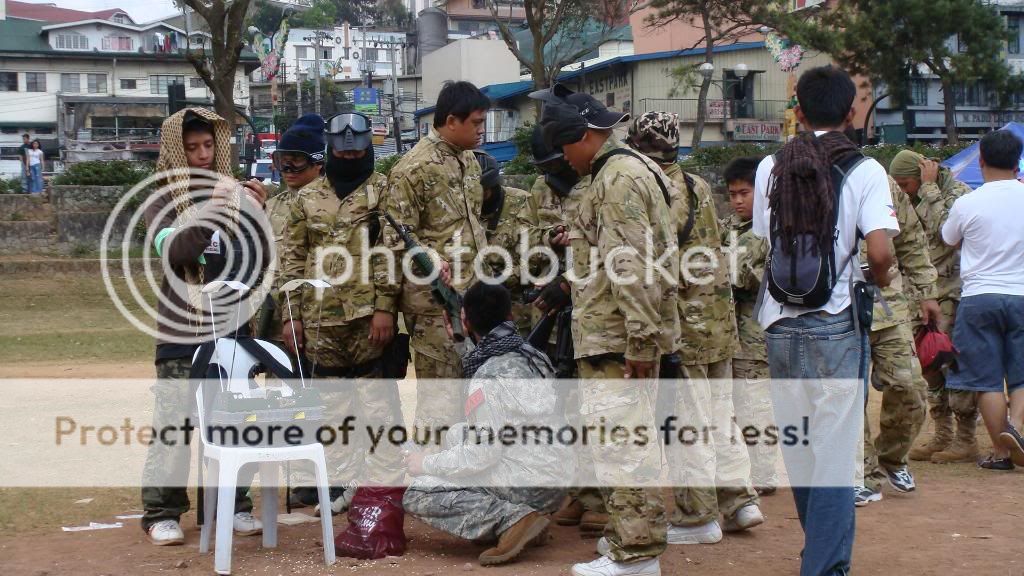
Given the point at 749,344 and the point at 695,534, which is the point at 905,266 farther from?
the point at 695,534

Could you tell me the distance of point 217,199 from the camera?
585 centimetres

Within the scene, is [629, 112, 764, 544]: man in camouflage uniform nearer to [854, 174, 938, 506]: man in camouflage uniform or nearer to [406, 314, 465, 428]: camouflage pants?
[854, 174, 938, 506]: man in camouflage uniform

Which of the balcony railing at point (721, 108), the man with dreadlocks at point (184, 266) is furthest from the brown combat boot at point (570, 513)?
the balcony railing at point (721, 108)

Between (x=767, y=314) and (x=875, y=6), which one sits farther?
(x=875, y=6)

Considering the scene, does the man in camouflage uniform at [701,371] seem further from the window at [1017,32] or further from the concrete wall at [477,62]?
the concrete wall at [477,62]

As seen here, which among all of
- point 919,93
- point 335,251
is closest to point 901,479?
point 335,251

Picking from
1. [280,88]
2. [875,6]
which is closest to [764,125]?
[875,6]

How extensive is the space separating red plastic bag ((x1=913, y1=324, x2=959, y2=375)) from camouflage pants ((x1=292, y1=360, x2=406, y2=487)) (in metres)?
3.27

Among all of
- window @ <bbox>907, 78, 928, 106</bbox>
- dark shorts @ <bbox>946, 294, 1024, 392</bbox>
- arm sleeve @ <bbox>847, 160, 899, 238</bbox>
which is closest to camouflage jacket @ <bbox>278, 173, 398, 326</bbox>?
arm sleeve @ <bbox>847, 160, 899, 238</bbox>

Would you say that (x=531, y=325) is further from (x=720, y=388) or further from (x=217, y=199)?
(x=217, y=199)

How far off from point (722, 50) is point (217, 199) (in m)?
42.2

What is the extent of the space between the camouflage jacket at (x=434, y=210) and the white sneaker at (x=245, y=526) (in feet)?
4.71

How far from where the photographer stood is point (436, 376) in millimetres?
6402

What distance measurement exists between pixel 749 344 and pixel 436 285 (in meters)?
2.09
